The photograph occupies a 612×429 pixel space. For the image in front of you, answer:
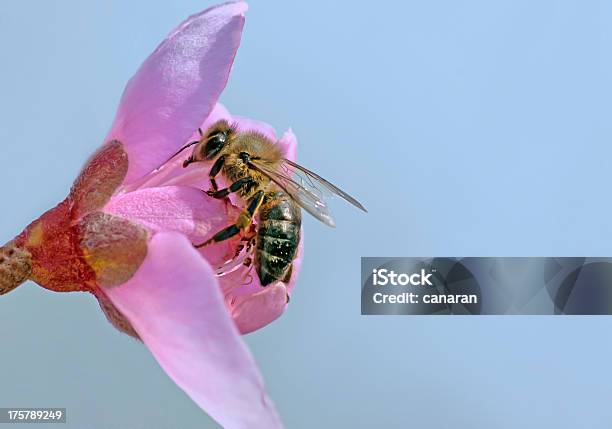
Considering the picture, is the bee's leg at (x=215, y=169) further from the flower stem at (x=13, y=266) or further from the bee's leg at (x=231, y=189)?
the flower stem at (x=13, y=266)

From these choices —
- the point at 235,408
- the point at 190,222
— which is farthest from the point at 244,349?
the point at 190,222

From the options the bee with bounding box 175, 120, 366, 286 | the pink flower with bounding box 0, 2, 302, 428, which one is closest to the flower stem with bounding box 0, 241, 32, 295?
the pink flower with bounding box 0, 2, 302, 428

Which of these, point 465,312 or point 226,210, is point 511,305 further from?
point 226,210

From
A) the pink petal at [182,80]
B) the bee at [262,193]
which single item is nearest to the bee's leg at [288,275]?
the bee at [262,193]

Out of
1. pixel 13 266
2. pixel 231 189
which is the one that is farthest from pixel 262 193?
pixel 13 266

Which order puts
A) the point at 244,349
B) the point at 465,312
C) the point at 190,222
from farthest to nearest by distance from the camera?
the point at 465,312 < the point at 190,222 < the point at 244,349

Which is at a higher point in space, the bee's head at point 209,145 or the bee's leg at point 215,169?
the bee's head at point 209,145
